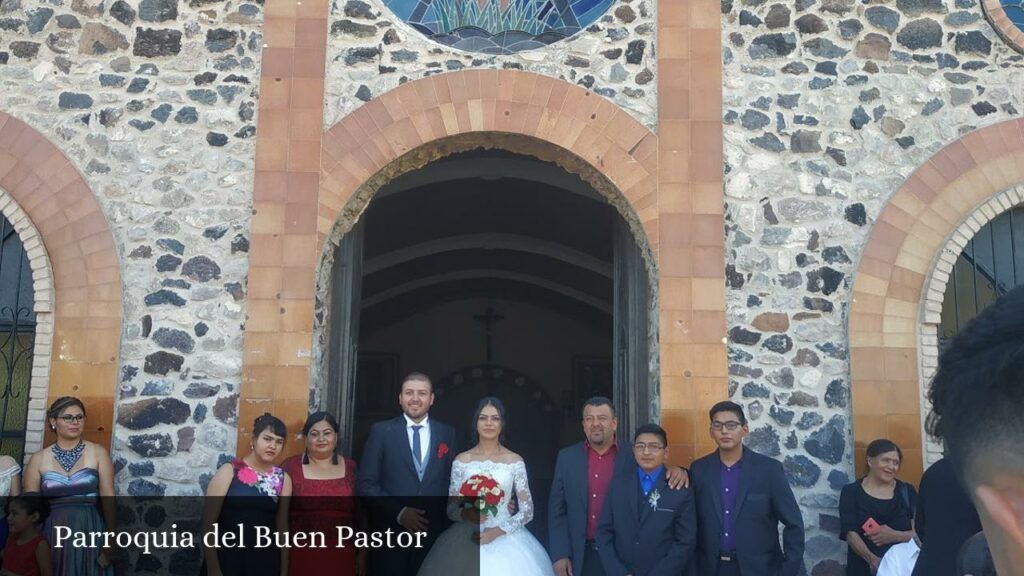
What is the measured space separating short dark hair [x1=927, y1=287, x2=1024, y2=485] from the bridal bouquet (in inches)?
201

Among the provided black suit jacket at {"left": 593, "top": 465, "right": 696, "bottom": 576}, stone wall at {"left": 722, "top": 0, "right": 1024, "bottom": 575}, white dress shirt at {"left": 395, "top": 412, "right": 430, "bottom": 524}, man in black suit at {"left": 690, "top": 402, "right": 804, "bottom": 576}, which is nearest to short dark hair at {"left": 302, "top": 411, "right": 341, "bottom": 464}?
white dress shirt at {"left": 395, "top": 412, "right": 430, "bottom": 524}

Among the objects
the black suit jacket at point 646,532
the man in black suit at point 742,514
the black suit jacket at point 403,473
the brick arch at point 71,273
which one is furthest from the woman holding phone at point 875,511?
the brick arch at point 71,273

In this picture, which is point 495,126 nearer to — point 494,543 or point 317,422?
point 317,422

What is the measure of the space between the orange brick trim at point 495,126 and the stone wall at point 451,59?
0.09m

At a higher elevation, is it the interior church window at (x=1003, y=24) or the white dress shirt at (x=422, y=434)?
the interior church window at (x=1003, y=24)

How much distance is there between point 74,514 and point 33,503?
0.25m

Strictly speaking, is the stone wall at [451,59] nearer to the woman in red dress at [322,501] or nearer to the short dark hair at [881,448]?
the woman in red dress at [322,501]

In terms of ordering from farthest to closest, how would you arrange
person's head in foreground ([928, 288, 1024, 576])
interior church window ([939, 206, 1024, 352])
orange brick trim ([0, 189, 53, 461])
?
interior church window ([939, 206, 1024, 352]), orange brick trim ([0, 189, 53, 461]), person's head in foreground ([928, 288, 1024, 576])

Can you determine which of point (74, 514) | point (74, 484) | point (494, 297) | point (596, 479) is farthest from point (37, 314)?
point (494, 297)

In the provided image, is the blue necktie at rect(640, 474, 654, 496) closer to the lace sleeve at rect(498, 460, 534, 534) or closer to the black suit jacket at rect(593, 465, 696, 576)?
the black suit jacket at rect(593, 465, 696, 576)

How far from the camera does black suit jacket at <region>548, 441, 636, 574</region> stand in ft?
20.1

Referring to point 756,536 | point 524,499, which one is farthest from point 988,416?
point 524,499

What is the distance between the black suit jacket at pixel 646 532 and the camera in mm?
5785

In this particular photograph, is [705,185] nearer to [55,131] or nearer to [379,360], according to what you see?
[55,131]
